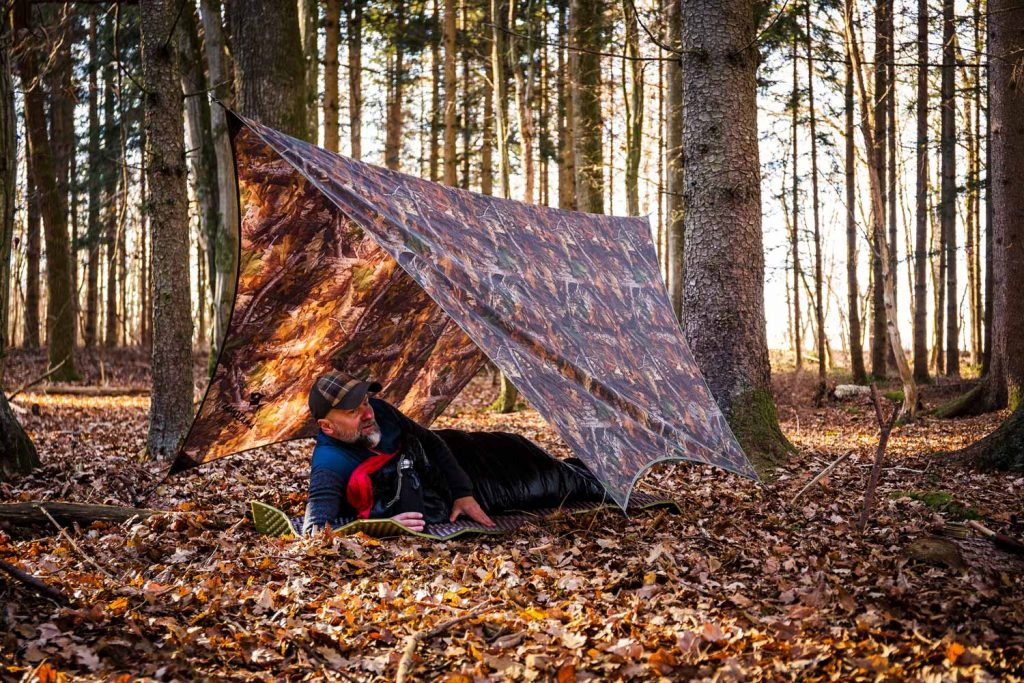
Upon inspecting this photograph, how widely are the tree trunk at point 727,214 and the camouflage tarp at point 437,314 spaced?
0.42 metres

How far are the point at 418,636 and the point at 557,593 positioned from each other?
730 millimetres

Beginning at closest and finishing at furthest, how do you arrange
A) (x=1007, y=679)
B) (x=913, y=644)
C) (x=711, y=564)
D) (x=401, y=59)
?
(x=1007, y=679) < (x=913, y=644) < (x=711, y=564) < (x=401, y=59)

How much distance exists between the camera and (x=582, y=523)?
4547 millimetres

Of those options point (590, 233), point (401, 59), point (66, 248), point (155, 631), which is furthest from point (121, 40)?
point (155, 631)

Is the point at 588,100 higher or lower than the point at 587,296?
higher

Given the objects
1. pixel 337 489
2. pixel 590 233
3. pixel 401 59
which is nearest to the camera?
pixel 337 489

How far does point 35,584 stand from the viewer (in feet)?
9.33

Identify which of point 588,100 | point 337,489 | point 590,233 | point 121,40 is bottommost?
point 337,489

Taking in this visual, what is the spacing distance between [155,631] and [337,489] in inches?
55.5

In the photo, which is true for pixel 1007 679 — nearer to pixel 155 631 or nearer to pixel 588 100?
pixel 155 631

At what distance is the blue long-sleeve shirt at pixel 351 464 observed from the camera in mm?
4180

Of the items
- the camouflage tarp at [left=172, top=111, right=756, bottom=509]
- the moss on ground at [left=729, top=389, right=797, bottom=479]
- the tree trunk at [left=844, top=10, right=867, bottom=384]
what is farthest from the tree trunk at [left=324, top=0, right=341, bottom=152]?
the tree trunk at [left=844, top=10, right=867, bottom=384]

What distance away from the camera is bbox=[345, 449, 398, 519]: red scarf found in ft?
14.1

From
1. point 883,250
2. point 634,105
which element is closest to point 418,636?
point 883,250
